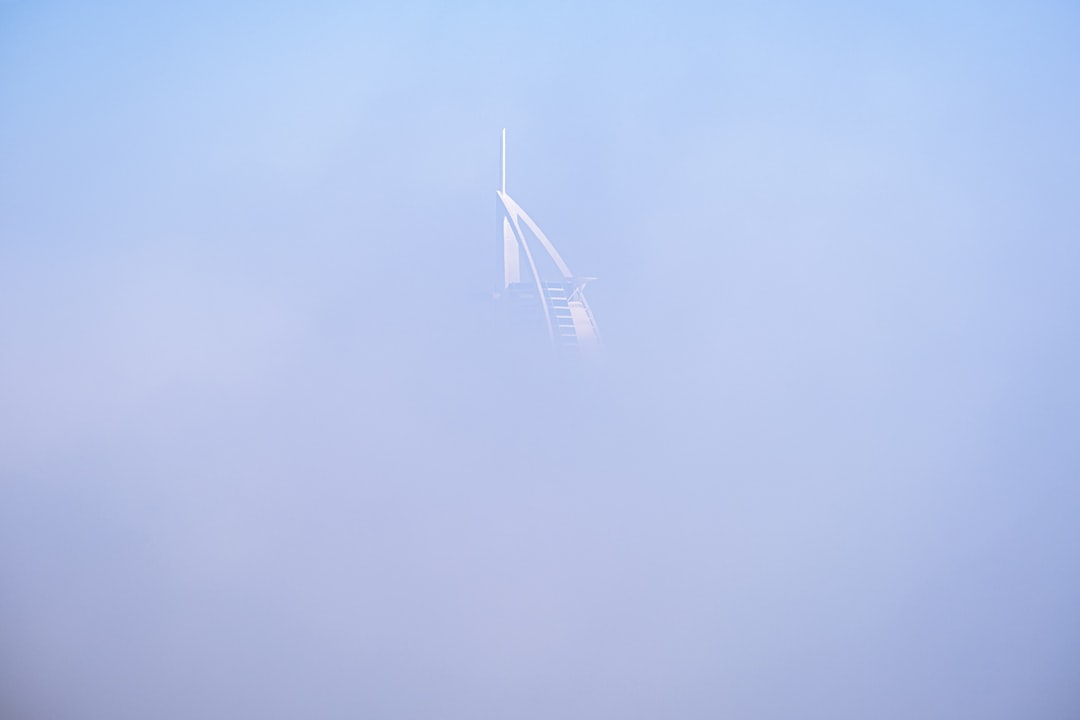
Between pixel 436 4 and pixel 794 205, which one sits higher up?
pixel 436 4

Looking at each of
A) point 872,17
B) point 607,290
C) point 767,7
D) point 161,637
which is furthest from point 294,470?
point 872,17

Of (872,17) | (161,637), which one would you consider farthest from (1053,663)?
(161,637)

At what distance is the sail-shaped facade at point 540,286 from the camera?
2.95m

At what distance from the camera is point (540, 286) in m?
2.96

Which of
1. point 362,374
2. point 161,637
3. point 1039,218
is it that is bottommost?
point 161,637

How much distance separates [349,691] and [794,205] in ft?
6.17

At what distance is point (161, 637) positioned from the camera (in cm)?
301

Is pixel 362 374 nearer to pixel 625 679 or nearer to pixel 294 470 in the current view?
pixel 294 470

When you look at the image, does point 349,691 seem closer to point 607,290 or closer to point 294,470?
point 294,470

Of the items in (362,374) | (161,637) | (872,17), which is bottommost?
(161,637)

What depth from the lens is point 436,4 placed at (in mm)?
3018

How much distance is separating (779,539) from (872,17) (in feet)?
5.00

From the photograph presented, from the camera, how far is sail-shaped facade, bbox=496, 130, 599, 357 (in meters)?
2.95

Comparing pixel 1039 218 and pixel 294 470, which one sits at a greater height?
pixel 1039 218
